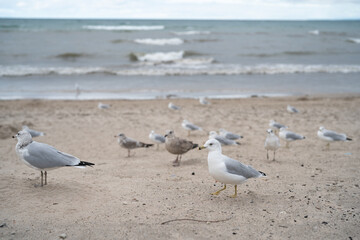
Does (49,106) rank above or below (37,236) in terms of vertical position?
below

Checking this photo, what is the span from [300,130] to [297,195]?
560 centimetres

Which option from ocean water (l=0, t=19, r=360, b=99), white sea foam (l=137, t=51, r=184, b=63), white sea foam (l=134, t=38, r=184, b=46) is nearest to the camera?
ocean water (l=0, t=19, r=360, b=99)

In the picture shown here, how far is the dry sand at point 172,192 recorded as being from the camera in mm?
4047

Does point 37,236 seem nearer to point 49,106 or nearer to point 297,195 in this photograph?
point 297,195

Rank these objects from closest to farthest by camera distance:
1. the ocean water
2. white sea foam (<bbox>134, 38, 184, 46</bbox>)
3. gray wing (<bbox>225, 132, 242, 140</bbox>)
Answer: gray wing (<bbox>225, 132, 242, 140</bbox>)
the ocean water
white sea foam (<bbox>134, 38, 184, 46</bbox>)

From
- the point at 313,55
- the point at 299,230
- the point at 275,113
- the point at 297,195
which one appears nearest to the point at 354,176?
the point at 297,195

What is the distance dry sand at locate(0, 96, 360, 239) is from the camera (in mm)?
4047

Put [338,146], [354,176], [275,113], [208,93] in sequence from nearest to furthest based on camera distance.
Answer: [354,176], [338,146], [275,113], [208,93]

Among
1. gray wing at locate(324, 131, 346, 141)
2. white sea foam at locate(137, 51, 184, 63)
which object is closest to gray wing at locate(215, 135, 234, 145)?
gray wing at locate(324, 131, 346, 141)

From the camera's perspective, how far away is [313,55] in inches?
1204

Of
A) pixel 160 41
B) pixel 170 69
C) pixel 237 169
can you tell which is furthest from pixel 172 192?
pixel 160 41

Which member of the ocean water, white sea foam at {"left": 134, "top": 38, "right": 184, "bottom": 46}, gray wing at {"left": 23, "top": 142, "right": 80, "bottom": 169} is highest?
gray wing at {"left": 23, "top": 142, "right": 80, "bottom": 169}

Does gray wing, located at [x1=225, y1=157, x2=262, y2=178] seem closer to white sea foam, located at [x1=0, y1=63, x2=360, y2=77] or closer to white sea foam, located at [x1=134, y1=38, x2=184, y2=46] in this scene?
white sea foam, located at [x1=0, y1=63, x2=360, y2=77]

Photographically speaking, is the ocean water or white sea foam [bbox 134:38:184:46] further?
white sea foam [bbox 134:38:184:46]
